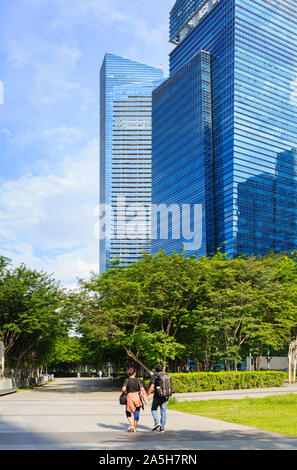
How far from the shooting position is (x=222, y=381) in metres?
28.2

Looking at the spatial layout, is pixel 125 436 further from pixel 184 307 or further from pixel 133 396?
pixel 184 307

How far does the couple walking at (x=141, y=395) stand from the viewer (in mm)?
11617

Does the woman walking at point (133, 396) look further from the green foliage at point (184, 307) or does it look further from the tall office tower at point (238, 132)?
the tall office tower at point (238, 132)

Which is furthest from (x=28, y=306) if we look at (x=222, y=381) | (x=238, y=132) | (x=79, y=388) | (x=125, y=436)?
(x=238, y=132)

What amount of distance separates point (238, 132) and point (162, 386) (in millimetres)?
115881

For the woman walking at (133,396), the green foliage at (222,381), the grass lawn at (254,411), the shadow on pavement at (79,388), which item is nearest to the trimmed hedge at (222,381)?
the green foliage at (222,381)

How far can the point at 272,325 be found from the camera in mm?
33125

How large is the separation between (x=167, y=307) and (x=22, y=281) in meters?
11.7

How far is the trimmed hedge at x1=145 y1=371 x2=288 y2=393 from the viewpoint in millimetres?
26453

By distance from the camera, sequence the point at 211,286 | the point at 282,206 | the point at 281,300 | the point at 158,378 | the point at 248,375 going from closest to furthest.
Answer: the point at 158,378 → the point at 248,375 → the point at 211,286 → the point at 281,300 → the point at 282,206

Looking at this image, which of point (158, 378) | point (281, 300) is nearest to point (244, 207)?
point (281, 300)

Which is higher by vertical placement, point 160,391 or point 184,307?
point 184,307

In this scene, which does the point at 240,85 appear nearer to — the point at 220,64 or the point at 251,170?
the point at 220,64

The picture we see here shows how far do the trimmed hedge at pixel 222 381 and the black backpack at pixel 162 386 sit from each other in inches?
564
